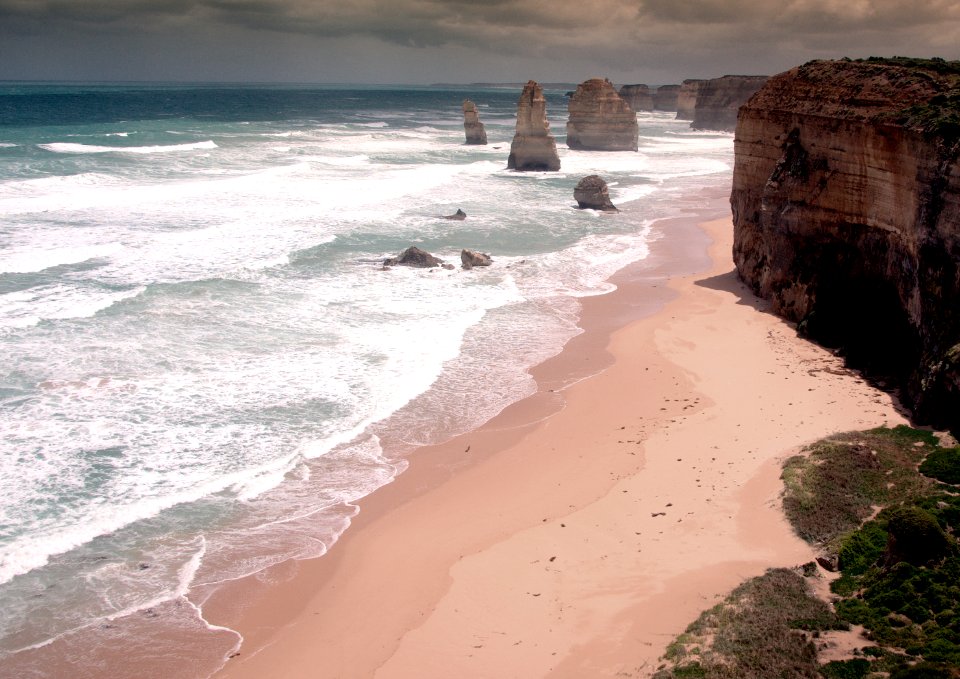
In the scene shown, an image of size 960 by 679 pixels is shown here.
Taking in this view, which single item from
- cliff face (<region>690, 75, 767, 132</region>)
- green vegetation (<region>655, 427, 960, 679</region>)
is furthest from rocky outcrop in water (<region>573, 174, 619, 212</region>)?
cliff face (<region>690, 75, 767, 132</region>)

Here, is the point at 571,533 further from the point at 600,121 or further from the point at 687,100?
the point at 687,100

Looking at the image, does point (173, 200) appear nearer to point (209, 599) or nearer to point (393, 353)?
point (393, 353)

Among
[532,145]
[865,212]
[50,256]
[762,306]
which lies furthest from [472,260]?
[532,145]

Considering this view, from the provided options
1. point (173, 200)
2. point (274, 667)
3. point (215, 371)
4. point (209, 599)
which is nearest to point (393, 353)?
point (215, 371)

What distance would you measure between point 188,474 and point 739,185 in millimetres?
17203

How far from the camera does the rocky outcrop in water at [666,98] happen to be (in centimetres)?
14562

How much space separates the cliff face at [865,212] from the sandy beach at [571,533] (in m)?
1.21

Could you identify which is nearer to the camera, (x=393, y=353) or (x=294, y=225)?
(x=393, y=353)

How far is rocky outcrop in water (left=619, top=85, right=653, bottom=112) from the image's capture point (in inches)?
5458

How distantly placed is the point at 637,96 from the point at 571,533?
452ft

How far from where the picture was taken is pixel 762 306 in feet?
72.7

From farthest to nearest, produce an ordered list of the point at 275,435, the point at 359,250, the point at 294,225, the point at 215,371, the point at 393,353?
1. the point at 294,225
2. the point at 359,250
3. the point at 393,353
4. the point at 215,371
5. the point at 275,435

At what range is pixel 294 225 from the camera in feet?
114

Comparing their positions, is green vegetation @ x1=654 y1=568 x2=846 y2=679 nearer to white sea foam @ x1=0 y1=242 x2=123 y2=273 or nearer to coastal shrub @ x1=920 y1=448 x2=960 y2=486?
coastal shrub @ x1=920 y1=448 x2=960 y2=486
